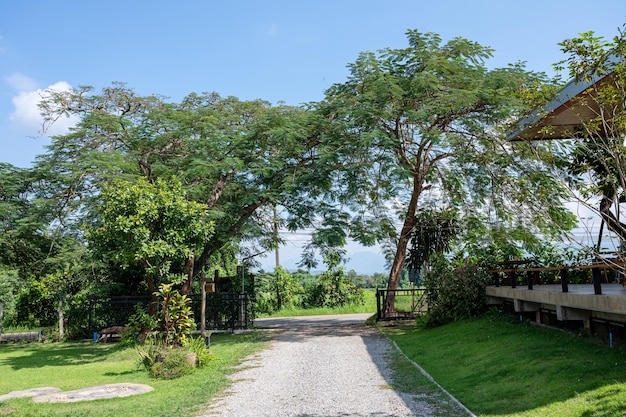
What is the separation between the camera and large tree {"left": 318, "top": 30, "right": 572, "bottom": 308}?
16.5 metres

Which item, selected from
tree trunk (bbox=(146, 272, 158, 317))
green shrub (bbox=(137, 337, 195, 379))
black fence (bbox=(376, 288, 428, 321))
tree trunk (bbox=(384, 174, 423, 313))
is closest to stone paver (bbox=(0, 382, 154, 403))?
green shrub (bbox=(137, 337, 195, 379))

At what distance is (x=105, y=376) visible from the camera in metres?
12.4

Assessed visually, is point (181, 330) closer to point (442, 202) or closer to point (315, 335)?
point (315, 335)

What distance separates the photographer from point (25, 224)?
17.5 metres

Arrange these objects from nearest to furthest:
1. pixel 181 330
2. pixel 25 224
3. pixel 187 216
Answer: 1. pixel 181 330
2. pixel 187 216
3. pixel 25 224

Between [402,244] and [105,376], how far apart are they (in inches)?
443

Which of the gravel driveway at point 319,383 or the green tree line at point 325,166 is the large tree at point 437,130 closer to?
the green tree line at point 325,166

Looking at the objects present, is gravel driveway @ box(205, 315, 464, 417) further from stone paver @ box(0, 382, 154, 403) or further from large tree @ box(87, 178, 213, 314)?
large tree @ box(87, 178, 213, 314)

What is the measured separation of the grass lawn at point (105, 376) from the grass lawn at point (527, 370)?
13.8ft

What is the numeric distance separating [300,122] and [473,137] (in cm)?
574

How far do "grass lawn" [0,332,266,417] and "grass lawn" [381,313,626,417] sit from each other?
4.20 meters

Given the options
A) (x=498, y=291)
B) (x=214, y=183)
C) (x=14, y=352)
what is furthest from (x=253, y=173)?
(x=14, y=352)

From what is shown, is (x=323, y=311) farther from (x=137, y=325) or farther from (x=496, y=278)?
(x=496, y=278)

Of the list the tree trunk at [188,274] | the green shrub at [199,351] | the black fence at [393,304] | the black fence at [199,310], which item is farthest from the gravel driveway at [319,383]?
the tree trunk at [188,274]
